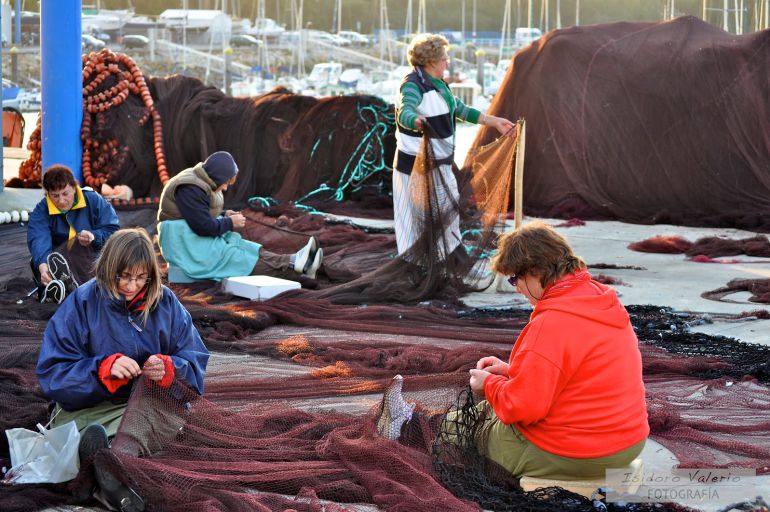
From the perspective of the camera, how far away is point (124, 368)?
3.92 metres

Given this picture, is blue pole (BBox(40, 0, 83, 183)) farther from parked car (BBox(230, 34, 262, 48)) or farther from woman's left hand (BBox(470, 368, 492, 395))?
parked car (BBox(230, 34, 262, 48))

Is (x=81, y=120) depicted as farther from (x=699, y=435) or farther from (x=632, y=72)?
(x=699, y=435)

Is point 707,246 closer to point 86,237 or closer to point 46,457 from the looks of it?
point 86,237

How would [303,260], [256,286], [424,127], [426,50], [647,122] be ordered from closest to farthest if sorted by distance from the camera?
[256,286]
[424,127]
[426,50]
[303,260]
[647,122]

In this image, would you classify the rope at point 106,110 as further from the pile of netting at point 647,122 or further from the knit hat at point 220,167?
the knit hat at point 220,167

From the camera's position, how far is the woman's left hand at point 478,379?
149 inches

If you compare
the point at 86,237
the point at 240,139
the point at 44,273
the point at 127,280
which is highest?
the point at 240,139

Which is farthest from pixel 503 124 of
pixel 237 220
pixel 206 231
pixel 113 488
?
pixel 113 488

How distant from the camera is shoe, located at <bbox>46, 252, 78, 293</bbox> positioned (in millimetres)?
6652

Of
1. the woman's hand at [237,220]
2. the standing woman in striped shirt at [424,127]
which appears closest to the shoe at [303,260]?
the woman's hand at [237,220]

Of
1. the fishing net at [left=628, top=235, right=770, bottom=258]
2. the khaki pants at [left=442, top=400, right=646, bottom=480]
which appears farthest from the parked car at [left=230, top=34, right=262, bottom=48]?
the khaki pants at [left=442, top=400, right=646, bottom=480]

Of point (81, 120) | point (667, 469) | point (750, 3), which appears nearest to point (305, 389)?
point (667, 469)

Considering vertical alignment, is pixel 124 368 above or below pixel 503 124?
below

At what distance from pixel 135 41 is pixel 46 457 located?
61502 millimetres
